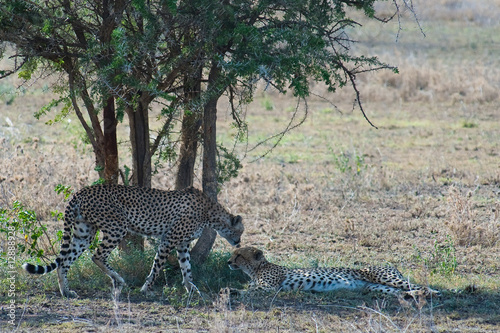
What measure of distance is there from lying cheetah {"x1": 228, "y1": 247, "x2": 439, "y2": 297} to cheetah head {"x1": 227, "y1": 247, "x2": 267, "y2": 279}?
0.03 ft

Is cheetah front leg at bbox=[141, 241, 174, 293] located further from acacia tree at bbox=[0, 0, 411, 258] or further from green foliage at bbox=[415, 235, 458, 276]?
green foliage at bbox=[415, 235, 458, 276]

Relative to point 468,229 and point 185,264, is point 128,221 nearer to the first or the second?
point 185,264

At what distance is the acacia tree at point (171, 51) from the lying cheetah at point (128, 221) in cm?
48

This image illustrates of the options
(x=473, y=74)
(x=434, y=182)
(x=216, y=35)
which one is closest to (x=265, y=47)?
(x=216, y=35)

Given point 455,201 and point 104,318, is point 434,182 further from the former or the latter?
point 104,318

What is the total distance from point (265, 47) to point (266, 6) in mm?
499

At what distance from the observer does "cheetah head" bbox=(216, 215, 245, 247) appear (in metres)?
7.31

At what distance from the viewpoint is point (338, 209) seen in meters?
9.78

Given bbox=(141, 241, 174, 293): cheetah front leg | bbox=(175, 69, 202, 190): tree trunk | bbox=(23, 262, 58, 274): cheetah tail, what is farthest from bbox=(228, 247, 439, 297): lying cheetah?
bbox=(23, 262, 58, 274): cheetah tail

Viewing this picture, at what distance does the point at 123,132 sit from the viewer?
14.9 metres

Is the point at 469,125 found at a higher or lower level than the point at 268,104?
lower

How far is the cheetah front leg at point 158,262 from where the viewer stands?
21.8 ft

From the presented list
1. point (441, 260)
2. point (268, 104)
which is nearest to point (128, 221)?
point (441, 260)

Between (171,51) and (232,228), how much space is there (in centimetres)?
193
